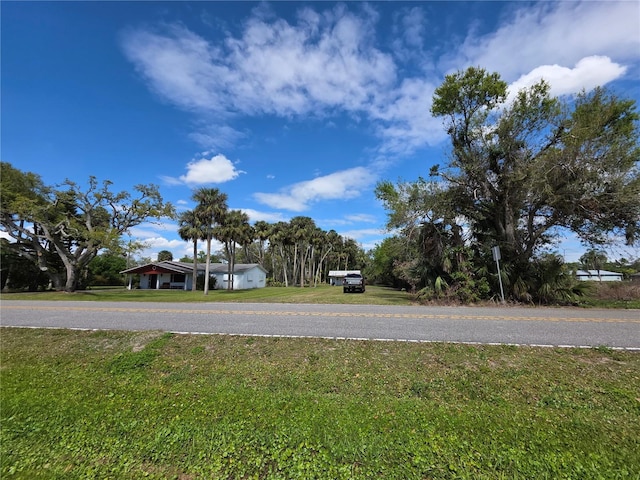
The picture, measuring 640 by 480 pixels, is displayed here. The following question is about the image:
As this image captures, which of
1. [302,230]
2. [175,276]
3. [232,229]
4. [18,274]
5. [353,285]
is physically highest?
[302,230]

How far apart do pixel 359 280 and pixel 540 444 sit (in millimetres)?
21997

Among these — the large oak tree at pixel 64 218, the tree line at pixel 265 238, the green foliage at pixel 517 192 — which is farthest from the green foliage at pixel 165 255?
the green foliage at pixel 517 192

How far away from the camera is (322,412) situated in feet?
11.7

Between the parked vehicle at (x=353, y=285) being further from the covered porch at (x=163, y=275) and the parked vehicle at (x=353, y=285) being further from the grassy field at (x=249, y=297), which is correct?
the covered porch at (x=163, y=275)

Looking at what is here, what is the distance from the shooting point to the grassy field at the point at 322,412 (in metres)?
2.78

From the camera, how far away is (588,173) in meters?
11.5

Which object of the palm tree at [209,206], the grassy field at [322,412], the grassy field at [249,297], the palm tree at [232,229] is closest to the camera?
the grassy field at [322,412]

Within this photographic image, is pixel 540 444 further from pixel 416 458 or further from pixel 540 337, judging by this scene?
pixel 540 337

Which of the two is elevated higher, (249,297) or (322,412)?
(249,297)

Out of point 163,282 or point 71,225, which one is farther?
point 163,282

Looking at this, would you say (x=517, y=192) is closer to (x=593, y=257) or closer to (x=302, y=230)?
(x=593, y=257)

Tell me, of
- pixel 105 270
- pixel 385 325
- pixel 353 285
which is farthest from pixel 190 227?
pixel 385 325

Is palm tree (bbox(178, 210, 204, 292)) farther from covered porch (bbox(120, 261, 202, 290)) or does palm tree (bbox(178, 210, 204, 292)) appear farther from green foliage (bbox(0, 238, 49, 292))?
green foliage (bbox(0, 238, 49, 292))

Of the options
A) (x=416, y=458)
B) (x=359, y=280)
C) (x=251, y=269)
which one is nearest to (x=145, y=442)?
(x=416, y=458)
